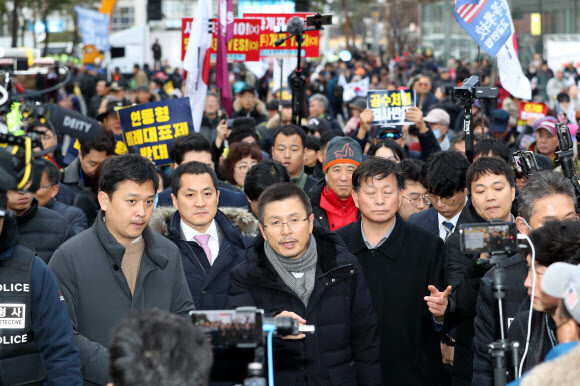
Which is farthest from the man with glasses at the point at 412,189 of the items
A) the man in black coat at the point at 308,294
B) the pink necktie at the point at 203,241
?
the man in black coat at the point at 308,294

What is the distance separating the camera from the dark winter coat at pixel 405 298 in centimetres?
502

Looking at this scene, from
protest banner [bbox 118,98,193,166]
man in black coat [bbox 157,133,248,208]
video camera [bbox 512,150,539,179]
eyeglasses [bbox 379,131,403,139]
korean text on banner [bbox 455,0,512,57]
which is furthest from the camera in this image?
eyeglasses [bbox 379,131,403,139]

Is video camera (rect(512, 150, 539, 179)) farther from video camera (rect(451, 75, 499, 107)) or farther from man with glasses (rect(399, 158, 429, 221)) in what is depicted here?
video camera (rect(451, 75, 499, 107))

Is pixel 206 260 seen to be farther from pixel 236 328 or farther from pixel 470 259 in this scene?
pixel 236 328

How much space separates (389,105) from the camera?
9.29 m

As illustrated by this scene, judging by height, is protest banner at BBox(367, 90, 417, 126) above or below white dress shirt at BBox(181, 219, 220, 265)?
above

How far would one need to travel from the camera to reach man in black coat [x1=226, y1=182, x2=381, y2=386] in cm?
448

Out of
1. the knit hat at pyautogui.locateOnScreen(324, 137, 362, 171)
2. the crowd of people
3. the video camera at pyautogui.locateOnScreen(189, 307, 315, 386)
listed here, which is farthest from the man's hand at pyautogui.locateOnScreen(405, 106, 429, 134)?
the video camera at pyautogui.locateOnScreen(189, 307, 315, 386)

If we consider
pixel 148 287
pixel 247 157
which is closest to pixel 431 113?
pixel 247 157

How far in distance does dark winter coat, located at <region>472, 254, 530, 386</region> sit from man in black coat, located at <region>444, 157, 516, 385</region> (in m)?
0.27

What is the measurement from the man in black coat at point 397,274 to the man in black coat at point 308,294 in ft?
1.39

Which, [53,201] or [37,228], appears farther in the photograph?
→ [53,201]

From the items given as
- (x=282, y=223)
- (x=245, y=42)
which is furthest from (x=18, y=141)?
(x=245, y=42)

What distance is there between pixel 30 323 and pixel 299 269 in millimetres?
1434
